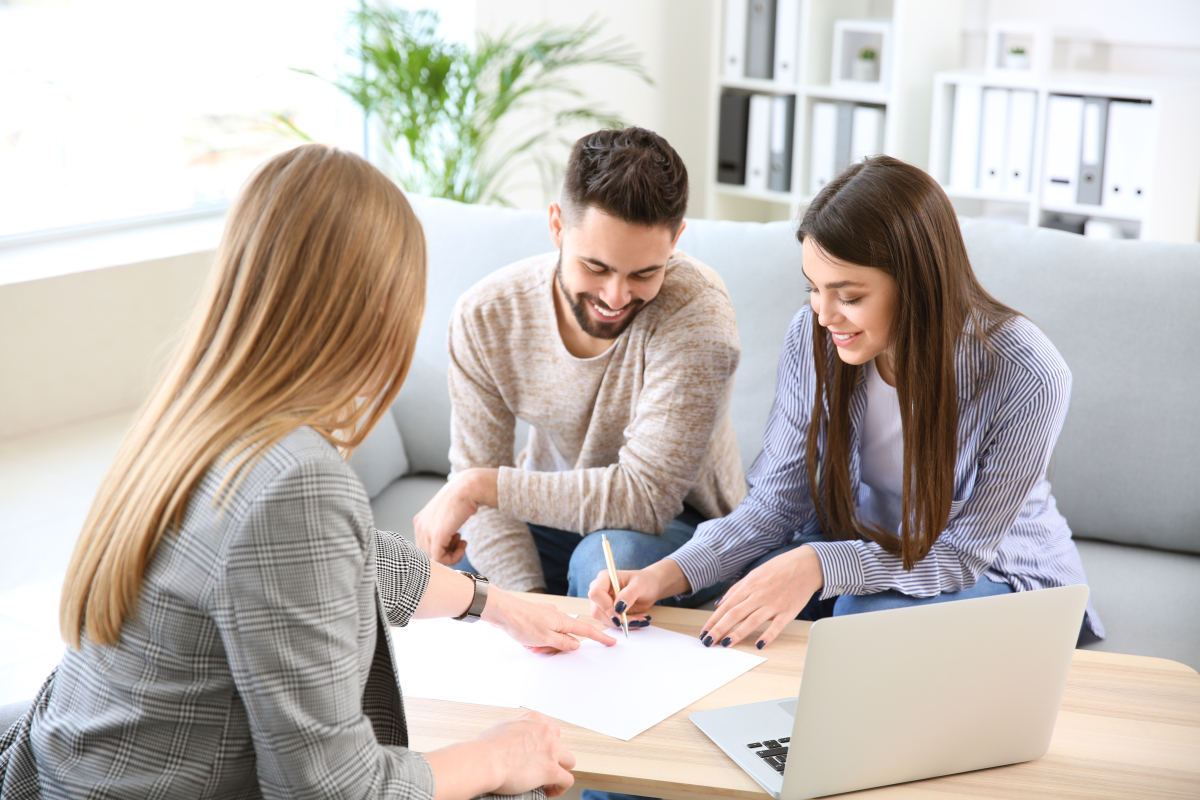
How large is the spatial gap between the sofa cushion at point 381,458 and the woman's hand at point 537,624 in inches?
33.7

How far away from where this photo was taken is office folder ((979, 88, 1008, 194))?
333 centimetres

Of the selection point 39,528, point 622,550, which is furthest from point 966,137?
point 39,528

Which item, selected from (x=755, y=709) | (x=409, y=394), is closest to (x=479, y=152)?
(x=409, y=394)

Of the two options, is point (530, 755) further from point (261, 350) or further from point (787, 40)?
point (787, 40)

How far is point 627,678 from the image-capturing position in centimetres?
113

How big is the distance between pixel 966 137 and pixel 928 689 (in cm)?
286

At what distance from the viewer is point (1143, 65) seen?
3.41m

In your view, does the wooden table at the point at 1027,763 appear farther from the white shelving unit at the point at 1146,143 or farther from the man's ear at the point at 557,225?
the white shelving unit at the point at 1146,143

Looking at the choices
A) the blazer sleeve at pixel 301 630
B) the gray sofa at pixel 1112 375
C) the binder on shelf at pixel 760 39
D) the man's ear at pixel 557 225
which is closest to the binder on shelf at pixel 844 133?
the binder on shelf at pixel 760 39

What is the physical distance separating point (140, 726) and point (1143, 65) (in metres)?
3.59

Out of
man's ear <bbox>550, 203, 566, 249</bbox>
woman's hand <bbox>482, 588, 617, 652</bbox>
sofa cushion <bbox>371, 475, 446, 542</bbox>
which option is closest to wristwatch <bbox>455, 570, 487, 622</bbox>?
woman's hand <bbox>482, 588, 617, 652</bbox>

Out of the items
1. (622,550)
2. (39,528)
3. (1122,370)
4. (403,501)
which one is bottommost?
(39,528)

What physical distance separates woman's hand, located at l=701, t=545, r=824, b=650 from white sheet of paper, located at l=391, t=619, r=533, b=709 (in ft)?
0.75

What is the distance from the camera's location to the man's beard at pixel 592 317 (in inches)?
63.6
